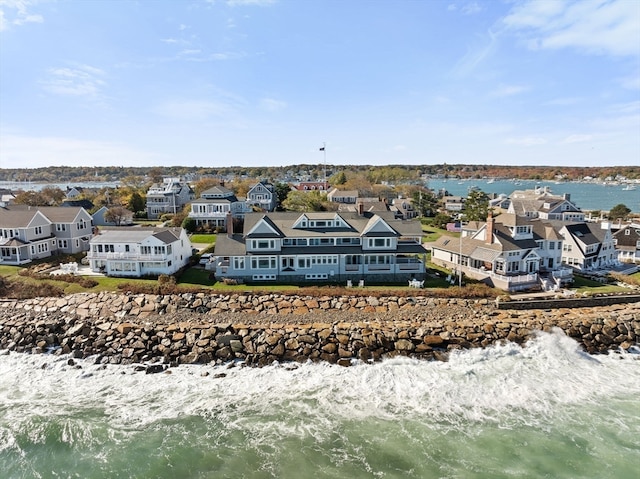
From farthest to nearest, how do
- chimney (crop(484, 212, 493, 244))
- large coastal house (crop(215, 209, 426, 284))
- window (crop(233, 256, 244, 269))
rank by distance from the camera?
chimney (crop(484, 212, 493, 244)) < large coastal house (crop(215, 209, 426, 284)) < window (crop(233, 256, 244, 269))

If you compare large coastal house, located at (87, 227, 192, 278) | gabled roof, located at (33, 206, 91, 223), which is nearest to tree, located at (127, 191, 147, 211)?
gabled roof, located at (33, 206, 91, 223)

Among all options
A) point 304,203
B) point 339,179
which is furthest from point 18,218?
point 339,179

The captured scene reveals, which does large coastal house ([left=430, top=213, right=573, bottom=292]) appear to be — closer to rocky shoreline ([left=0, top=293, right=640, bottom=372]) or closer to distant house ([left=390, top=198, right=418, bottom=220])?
rocky shoreline ([left=0, top=293, right=640, bottom=372])

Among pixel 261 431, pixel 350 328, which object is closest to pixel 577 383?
pixel 350 328

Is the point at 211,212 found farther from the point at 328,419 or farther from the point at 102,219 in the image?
the point at 328,419

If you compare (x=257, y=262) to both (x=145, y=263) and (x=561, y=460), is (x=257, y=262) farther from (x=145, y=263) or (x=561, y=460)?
(x=561, y=460)

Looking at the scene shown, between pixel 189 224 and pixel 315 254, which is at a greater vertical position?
pixel 189 224

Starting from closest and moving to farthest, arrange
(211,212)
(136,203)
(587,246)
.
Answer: (587,246) → (211,212) → (136,203)

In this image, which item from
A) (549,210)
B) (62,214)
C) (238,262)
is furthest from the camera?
(549,210)
